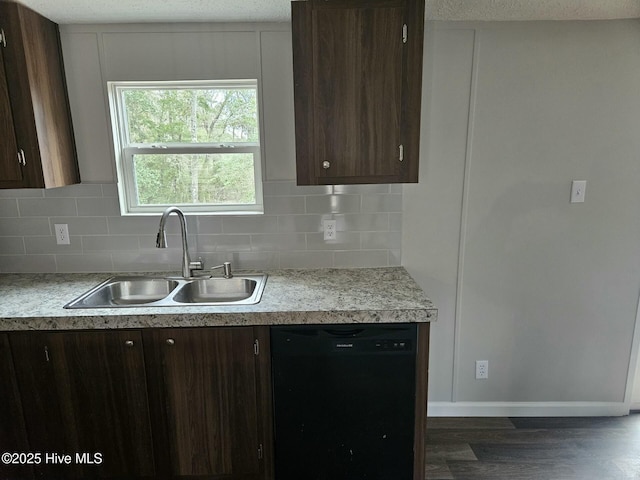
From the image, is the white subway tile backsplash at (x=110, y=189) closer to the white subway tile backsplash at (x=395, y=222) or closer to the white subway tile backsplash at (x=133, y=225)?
the white subway tile backsplash at (x=133, y=225)

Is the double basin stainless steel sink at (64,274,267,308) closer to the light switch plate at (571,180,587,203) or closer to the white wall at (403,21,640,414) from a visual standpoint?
the white wall at (403,21,640,414)

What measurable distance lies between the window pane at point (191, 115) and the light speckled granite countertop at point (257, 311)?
0.90 m

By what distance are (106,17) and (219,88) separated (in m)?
0.59

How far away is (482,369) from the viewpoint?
229 centimetres

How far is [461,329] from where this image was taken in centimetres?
226

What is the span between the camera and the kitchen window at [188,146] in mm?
2068

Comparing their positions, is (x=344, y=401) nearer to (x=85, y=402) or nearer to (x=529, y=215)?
A: (x=85, y=402)

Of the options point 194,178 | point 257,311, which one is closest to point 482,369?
point 257,311

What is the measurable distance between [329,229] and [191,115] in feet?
3.19

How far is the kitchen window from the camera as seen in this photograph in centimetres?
207

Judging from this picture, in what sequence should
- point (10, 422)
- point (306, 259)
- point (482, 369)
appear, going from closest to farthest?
point (10, 422), point (306, 259), point (482, 369)

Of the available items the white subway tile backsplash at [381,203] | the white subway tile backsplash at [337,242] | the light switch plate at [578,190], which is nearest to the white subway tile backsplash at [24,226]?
the white subway tile backsplash at [337,242]

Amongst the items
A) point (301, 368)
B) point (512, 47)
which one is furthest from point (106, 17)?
point (512, 47)

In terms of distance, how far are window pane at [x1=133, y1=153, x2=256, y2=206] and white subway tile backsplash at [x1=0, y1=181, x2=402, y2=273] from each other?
0.14 metres
